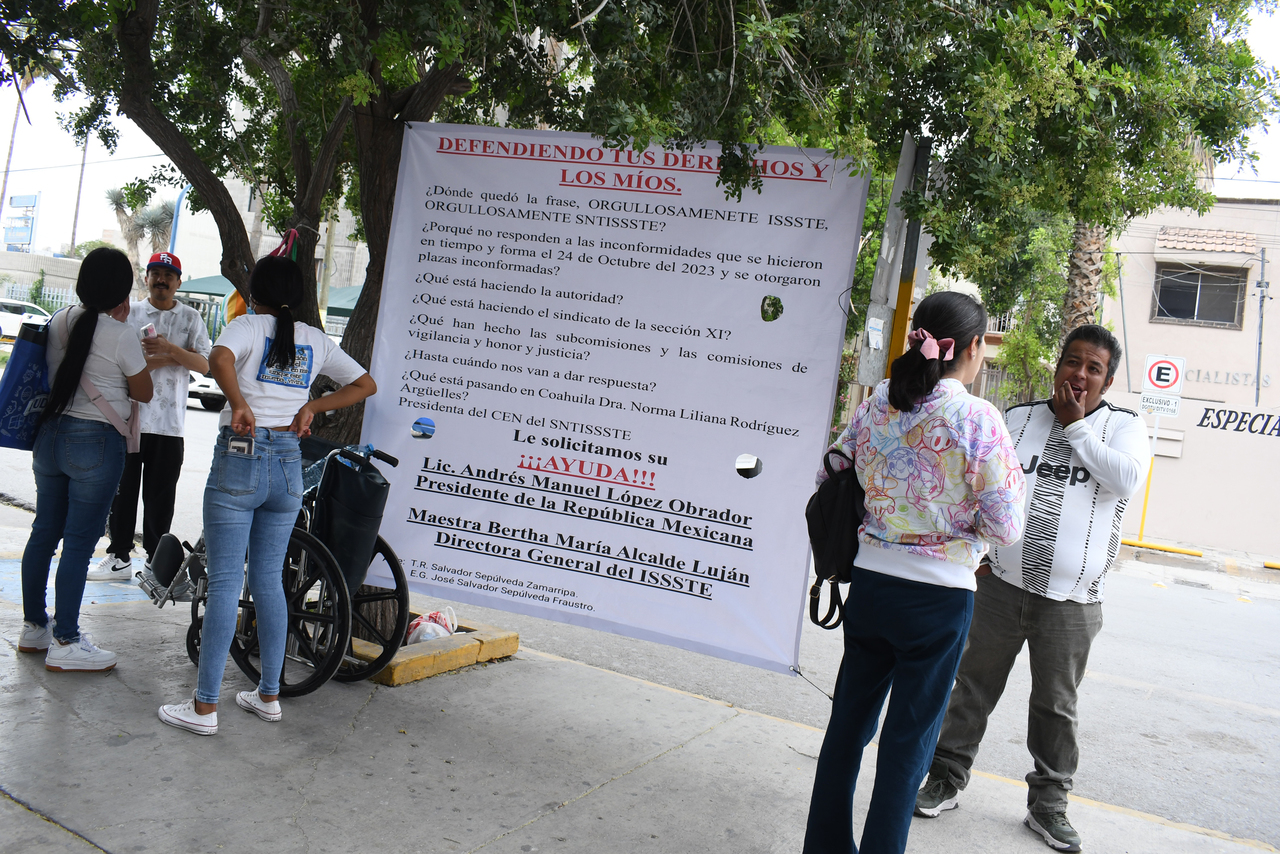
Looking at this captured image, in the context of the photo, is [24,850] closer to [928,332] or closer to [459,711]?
[459,711]

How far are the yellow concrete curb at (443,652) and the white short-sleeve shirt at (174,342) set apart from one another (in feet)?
7.12

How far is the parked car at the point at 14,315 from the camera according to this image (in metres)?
25.9

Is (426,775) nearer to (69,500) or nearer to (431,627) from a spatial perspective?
(431,627)

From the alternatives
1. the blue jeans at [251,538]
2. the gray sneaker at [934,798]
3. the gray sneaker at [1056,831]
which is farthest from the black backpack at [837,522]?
the blue jeans at [251,538]

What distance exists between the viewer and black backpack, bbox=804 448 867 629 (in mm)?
2932

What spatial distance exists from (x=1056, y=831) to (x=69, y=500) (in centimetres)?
422

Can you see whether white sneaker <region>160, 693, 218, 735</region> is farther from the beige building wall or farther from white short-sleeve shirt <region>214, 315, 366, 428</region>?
the beige building wall

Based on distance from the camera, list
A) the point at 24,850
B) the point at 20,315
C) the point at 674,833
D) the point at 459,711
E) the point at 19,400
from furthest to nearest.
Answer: the point at 20,315 < the point at 459,711 < the point at 19,400 < the point at 674,833 < the point at 24,850

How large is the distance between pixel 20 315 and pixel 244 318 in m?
29.3

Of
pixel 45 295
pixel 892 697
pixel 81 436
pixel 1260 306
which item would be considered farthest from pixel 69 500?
pixel 45 295

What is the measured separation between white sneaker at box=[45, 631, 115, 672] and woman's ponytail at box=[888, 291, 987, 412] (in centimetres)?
357

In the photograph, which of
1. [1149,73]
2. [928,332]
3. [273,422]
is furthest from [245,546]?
[1149,73]

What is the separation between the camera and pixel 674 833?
3.34 metres

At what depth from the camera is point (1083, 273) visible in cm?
1355
